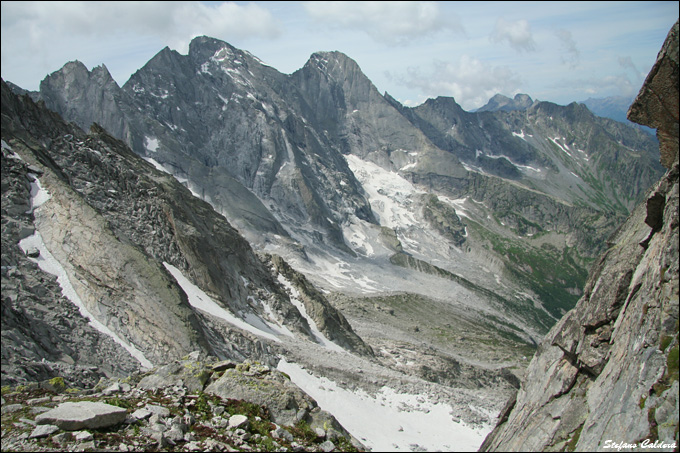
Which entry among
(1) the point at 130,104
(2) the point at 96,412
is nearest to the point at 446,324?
(2) the point at 96,412

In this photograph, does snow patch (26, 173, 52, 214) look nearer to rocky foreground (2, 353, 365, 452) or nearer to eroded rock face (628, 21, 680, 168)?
rocky foreground (2, 353, 365, 452)

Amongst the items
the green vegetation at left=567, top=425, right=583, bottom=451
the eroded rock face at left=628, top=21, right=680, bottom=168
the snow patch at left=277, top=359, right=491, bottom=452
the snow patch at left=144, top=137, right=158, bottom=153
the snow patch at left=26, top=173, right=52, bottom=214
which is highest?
the snow patch at left=144, top=137, right=158, bottom=153

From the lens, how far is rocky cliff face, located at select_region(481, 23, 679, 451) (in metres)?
10.7

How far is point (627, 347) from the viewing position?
12.5 metres

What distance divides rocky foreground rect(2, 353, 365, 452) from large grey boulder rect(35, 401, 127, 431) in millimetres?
21

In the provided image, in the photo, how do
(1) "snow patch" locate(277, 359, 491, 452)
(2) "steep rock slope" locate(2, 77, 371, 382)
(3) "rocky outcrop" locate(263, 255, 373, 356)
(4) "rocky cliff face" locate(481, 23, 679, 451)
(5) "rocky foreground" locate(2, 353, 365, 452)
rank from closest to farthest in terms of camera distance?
(4) "rocky cliff face" locate(481, 23, 679, 451), (5) "rocky foreground" locate(2, 353, 365, 452), (2) "steep rock slope" locate(2, 77, 371, 382), (1) "snow patch" locate(277, 359, 491, 452), (3) "rocky outcrop" locate(263, 255, 373, 356)

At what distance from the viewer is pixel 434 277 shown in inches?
7101

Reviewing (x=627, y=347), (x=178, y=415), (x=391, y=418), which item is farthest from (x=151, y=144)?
(x=627, y=347)

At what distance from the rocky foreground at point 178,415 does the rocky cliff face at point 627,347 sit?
19.7ft

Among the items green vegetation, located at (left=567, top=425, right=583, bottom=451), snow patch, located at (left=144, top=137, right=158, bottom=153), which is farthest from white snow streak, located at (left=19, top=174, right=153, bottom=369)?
snow patch, located at (left=144, top=137, right=158, bottom=153)

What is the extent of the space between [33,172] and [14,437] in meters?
28.7

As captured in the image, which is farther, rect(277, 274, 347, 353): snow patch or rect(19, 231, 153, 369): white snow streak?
rect(277, 274, 347, 353): snow patch

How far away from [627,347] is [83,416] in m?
13.5

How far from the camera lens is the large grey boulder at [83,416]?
36.8 ft
